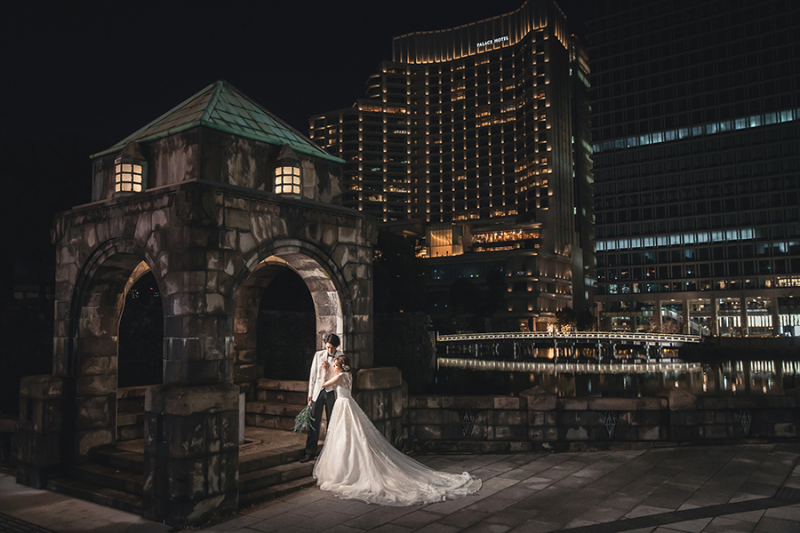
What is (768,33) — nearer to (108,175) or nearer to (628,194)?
(628,194)

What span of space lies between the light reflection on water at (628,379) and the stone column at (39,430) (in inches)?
999

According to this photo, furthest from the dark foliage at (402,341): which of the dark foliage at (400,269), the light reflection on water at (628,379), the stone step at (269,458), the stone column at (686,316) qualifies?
A: the stone column at (686,316)

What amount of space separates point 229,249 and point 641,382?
124ft

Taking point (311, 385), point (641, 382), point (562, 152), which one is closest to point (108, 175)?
point (311, 385)

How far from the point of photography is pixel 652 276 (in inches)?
3804

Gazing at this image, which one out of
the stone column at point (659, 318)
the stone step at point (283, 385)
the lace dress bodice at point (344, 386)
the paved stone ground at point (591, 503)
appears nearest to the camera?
the paved stone ground at point (591, 503)

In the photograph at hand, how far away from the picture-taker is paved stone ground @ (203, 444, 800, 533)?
662 cm

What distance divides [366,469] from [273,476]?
1390mm

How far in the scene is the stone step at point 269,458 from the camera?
8.35 meters

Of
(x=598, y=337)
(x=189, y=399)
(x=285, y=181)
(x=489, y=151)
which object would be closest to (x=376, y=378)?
(x=189, y=399)

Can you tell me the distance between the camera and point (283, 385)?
468 inches

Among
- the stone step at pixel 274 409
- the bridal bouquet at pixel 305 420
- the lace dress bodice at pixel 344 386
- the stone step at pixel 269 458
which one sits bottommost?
the stone step at pixel 269 458

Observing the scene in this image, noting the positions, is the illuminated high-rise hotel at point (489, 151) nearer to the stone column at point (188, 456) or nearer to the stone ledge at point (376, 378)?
the stone ledge at point (376, 378)

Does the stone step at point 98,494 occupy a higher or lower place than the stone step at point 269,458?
lower
